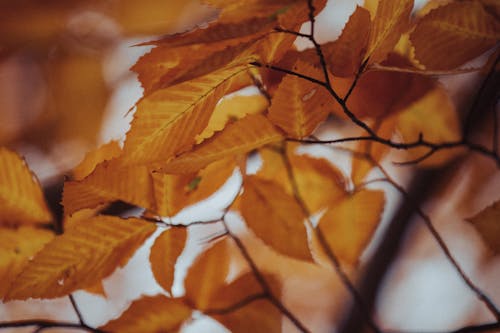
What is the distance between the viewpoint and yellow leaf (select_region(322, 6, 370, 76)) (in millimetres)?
467

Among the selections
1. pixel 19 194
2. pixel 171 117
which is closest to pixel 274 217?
pixel 171 117

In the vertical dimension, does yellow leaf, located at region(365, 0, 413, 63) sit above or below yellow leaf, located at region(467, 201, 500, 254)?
above

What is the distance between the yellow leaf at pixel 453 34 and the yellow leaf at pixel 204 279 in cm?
45

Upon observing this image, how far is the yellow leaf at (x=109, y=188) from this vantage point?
53 centimetres

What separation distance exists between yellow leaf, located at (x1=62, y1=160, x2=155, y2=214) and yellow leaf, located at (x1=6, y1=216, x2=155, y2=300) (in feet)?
0.11

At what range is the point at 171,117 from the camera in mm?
467

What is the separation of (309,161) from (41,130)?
57 cm

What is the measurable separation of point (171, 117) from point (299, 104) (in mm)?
146

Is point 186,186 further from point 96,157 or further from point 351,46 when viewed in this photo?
point 351,46

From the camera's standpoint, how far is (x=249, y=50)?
411 millimetres

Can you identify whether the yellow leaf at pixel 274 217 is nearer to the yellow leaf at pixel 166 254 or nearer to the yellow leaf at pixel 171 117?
the yellow leaf at pixel 166 254

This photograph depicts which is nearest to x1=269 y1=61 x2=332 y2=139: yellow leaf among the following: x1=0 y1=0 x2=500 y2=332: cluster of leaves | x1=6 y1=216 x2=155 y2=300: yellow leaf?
x1=0 y1=0 x2=500 y2=332: cluster of leaves

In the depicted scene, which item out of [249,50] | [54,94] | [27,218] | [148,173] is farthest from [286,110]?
[54,94]

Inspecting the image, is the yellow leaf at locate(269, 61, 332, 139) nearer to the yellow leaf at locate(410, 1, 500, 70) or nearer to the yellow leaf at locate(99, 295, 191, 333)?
the yellow leaf at locate(410, 1, 500, 70)
